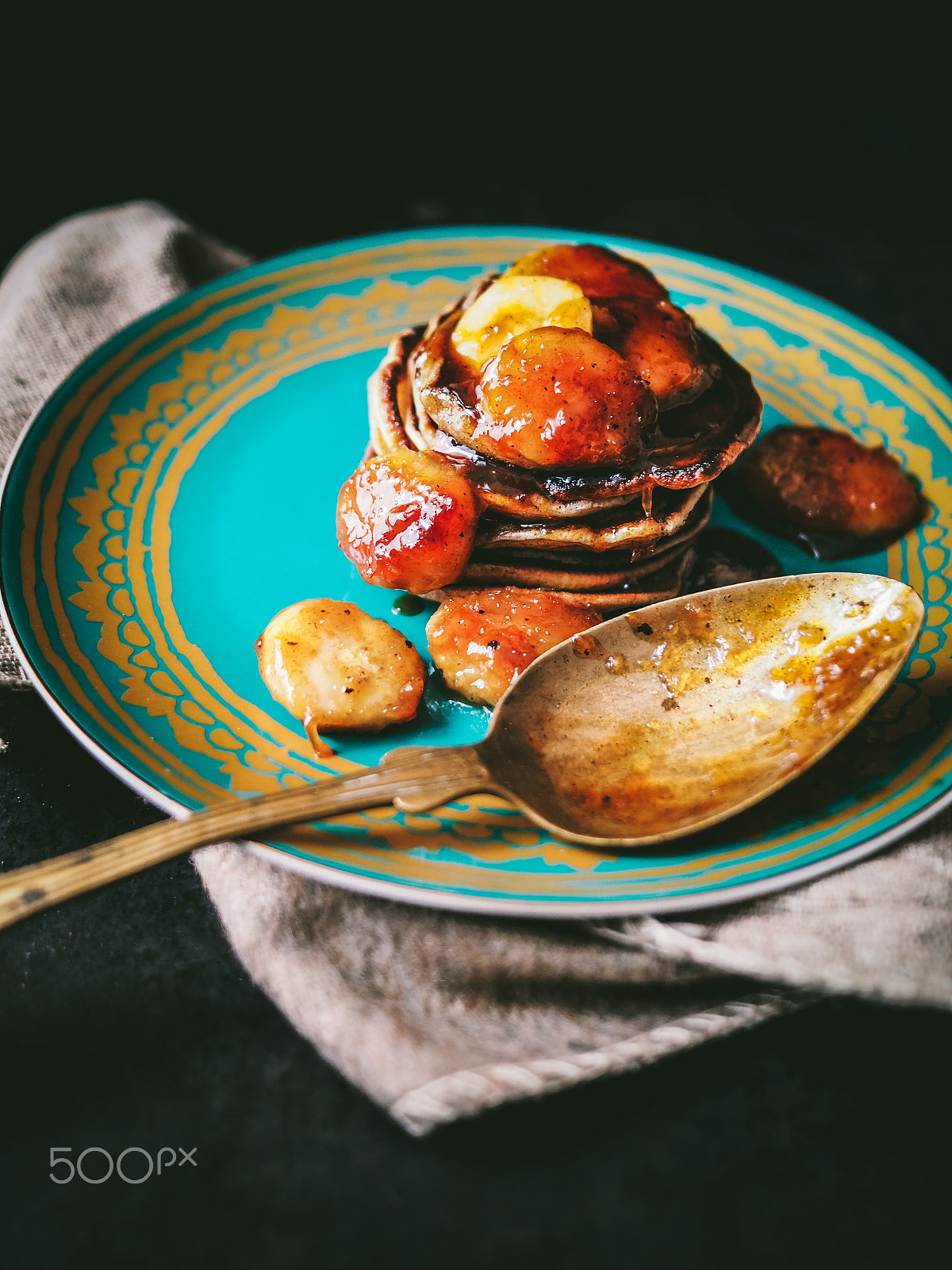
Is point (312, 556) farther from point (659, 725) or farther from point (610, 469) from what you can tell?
point (659, 725)

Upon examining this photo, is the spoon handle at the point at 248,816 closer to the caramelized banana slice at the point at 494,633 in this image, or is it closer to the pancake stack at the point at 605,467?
the caramelized banana slice at the point at 494,633

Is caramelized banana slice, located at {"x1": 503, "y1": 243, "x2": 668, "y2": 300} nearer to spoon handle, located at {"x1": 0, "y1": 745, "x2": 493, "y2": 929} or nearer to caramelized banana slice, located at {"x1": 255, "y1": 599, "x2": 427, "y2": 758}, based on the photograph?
caramelized banana slice, located at {"x1": 255, "y1": 599, "x2": 427, "y2": 758}

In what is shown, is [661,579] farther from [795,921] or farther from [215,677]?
[215,677]

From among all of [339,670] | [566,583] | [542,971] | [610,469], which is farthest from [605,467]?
[542,971]

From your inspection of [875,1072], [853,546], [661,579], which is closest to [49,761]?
[661,579]

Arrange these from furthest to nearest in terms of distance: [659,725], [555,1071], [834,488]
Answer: [834,488], [659,725], [555,1071]

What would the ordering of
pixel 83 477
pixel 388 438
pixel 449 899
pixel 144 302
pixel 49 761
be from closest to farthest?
pixel 449 899 < pixel 49 761 < pixel 388 438 < pixel 83 477 < pixel 144 302
